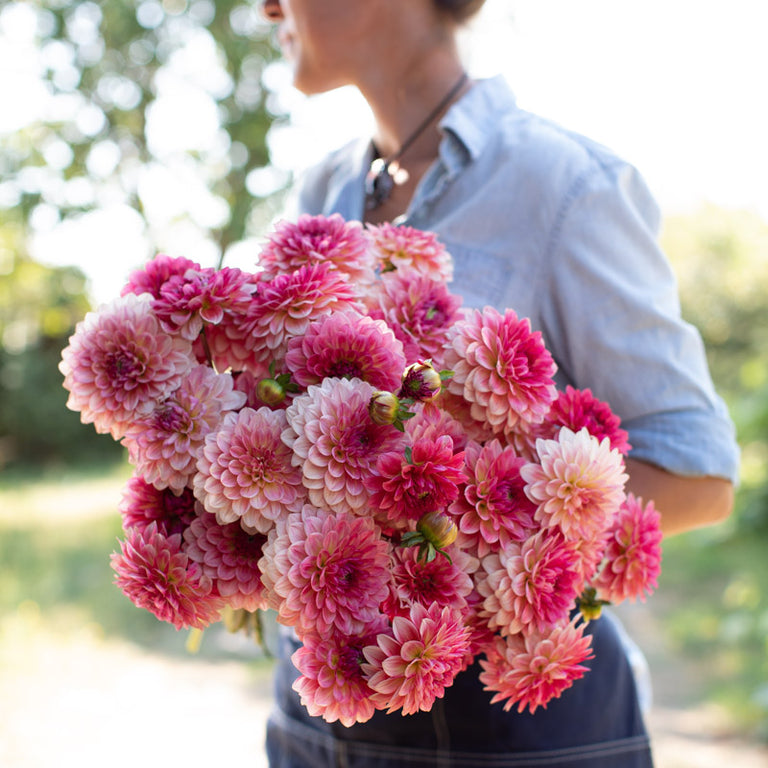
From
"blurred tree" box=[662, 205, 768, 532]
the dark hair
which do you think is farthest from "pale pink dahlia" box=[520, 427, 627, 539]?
"blurred tree" box=[662, 205, 768, 532]

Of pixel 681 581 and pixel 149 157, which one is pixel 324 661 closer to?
pixel 681 581

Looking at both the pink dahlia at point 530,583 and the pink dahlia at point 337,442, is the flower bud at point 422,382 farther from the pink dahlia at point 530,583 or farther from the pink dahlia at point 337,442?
the pink dahlia at point 530,583

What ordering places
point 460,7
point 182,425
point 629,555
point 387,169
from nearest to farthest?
point 182,425, point 629,555, point 460,7, point 387,169

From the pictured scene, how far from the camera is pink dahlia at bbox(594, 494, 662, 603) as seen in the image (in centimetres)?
102

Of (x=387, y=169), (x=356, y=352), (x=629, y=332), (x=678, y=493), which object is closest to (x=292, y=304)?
(x=356, y=352)

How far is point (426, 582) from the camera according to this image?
0.86 metres

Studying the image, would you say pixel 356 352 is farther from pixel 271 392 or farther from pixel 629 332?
pixel 629 332

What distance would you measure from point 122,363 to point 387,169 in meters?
0.97

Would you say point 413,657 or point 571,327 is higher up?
point 571,327

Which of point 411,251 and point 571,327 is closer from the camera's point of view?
point 411,251

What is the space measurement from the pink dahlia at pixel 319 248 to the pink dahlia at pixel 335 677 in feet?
1.44

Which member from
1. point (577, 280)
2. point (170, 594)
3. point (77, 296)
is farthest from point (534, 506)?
point (77, 296)

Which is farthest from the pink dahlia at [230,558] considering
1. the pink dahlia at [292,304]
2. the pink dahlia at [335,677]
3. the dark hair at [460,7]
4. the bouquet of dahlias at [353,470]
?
the dark hair at [460,7]

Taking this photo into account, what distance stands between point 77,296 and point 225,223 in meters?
2.22
